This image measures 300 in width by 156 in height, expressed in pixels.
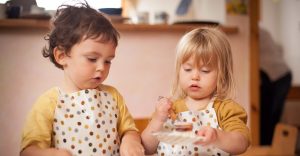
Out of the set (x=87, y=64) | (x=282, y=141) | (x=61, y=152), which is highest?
(x=87, y=64)

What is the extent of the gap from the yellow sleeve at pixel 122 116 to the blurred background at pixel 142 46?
0.09 ft

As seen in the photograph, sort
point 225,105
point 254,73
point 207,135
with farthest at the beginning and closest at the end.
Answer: point 254,73, point 225,105, point 207,135

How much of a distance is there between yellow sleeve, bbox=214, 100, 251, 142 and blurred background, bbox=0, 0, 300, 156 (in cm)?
7

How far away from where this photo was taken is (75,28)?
49 cm

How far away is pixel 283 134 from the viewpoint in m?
0.76

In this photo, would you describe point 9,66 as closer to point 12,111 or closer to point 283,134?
point 12,111

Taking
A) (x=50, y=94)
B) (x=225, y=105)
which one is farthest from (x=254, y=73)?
(x=50, y=94)

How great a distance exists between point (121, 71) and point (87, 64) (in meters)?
0.10

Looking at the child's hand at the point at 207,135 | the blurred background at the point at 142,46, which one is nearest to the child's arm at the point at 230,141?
the child's hand at the point at 207,135

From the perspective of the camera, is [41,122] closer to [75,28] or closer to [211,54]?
[75,28]

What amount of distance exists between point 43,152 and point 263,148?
0.41m

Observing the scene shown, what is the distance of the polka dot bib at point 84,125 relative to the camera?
492mm

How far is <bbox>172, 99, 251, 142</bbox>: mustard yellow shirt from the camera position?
53 centimetres

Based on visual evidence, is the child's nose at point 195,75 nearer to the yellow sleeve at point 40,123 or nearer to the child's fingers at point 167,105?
the child's fingers at point 167,105
